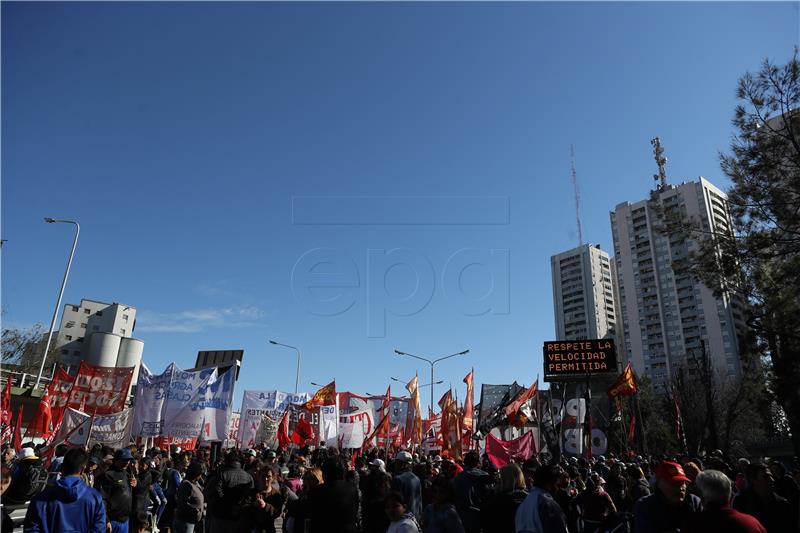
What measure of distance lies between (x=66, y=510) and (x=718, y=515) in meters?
5.88

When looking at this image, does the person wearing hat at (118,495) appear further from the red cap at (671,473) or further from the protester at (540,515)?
the red cap at (671,473)

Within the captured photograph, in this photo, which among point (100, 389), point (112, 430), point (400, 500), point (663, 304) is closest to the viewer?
point (400, 500)

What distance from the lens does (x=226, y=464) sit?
7379 millimetres

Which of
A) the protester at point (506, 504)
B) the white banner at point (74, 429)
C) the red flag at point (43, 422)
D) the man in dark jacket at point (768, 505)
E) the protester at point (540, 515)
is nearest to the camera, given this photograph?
the protester at point (540, 515)

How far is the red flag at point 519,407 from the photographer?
24522 millimetres

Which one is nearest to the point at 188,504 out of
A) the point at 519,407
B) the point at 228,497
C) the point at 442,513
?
the point at 228,497

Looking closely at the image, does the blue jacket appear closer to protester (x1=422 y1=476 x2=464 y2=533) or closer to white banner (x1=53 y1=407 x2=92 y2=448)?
protester (x1=422 y1=476 x2=464 y2=533)

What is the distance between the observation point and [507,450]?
Result: 1919cm

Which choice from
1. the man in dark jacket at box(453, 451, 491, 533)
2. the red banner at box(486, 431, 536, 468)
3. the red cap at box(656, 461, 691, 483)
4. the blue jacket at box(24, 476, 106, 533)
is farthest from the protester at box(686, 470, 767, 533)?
the red banner at box(486, 431, 536, 468)

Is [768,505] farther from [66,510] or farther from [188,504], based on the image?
[188,504]

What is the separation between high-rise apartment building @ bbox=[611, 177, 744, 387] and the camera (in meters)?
103

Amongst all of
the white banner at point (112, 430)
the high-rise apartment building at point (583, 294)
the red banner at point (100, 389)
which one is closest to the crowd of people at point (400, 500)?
the white banner at point (112, 430)

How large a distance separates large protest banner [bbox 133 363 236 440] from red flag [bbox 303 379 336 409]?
20.3ft

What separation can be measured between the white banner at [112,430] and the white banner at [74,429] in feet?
3.99
